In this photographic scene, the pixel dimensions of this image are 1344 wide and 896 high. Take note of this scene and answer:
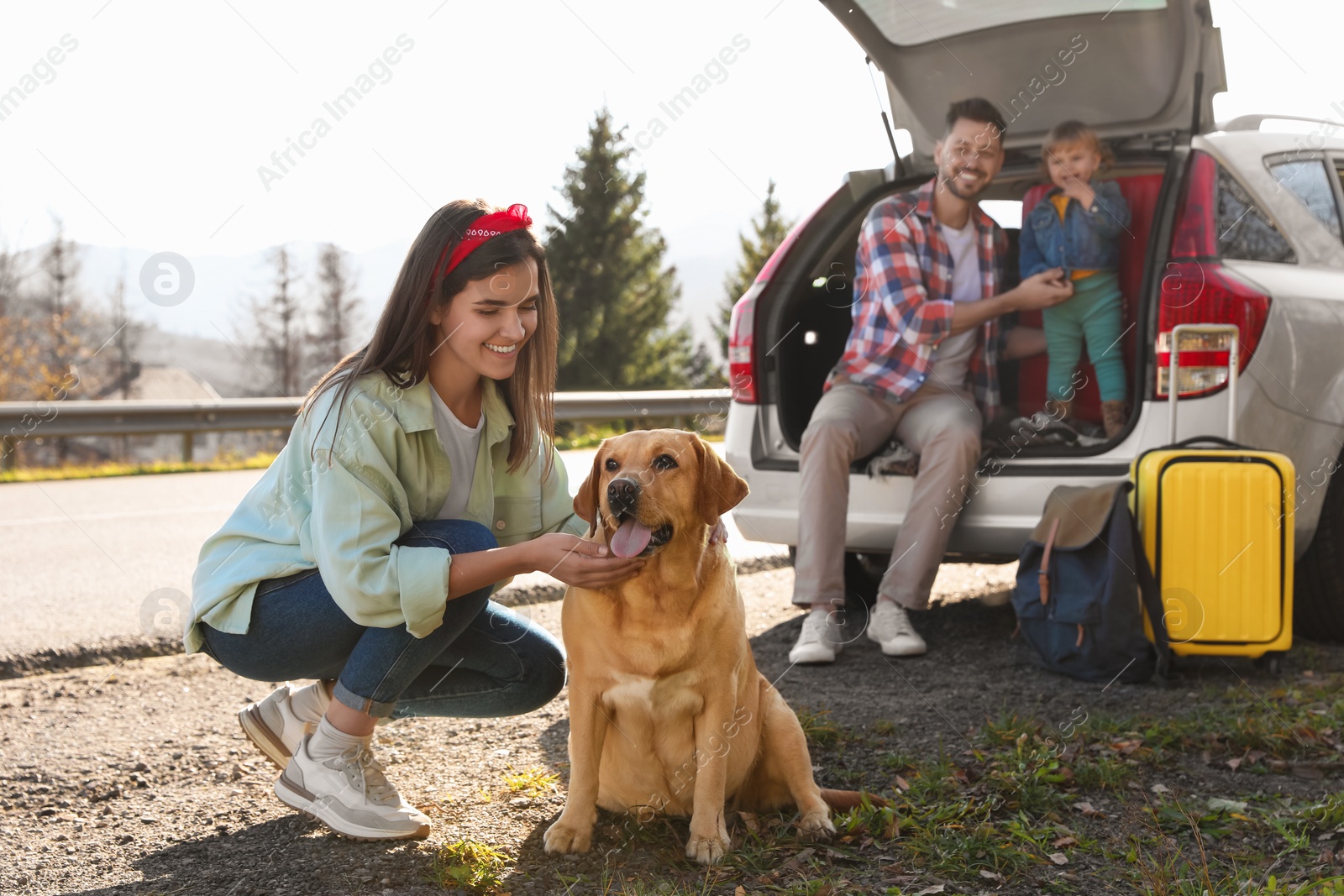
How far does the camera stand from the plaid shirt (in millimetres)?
4086

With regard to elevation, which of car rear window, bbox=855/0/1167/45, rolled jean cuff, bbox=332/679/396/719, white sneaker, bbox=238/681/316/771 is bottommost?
white sneaker, bbox=238/681/316/771

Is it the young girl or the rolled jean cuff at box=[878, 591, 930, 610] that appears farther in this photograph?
the young girl

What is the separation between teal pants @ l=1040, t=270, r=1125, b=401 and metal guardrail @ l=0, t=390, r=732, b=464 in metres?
3.81

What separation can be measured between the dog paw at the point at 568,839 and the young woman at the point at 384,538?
284mm

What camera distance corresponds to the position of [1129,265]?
14.6ft

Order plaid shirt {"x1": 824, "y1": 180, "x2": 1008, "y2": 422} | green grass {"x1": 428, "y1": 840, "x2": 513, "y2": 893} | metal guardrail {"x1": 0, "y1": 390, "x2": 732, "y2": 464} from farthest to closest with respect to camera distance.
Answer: metal guardrail {"x1": 0, "y1": 390, "x2": 732, "y2": 464}, plaid shirt {"x1": 824, "y1": 180, "x2": 1008, "y2": 422}, green grass {"x1": 428, "y1": 840, "x2": 513, "y2": 893}

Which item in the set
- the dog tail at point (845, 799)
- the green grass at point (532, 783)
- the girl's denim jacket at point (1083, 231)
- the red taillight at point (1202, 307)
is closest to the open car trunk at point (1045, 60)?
the girl's denim jacket at point (1083, 231)

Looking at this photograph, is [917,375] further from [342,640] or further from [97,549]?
[97,549]

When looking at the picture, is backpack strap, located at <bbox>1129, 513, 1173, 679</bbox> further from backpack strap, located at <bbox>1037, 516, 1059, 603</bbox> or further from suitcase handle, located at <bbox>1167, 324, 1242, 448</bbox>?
suitcase handle, located at <bbox>1167, 324, 1242, 448</bbox>

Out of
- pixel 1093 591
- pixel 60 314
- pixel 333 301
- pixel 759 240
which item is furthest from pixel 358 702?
pixel 333 301

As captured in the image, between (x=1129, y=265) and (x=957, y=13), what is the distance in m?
1.24

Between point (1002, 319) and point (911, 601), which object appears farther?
point (1002, 319)

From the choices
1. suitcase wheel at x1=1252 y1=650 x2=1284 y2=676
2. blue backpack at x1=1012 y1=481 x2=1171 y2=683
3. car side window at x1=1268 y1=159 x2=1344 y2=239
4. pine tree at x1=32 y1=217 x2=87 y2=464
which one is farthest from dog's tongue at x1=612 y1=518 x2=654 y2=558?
pine tree at x1=32 y1=217 x2=87 y2=464

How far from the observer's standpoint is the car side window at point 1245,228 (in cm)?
369
